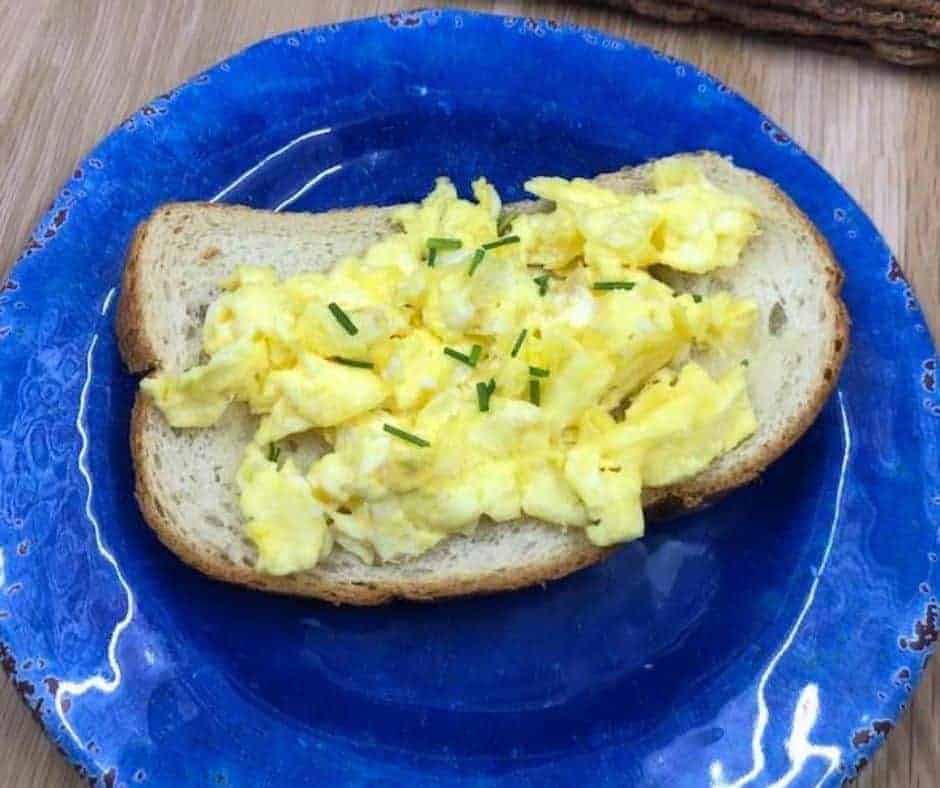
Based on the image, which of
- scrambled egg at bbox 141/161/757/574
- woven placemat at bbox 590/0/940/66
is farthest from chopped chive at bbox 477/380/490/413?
woven placemat at bbox 590/0/940/66

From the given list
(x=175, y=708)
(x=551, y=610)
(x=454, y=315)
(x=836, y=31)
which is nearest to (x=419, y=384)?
(x=454, y=315)

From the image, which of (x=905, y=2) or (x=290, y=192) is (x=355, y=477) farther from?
(x=905, y=2)

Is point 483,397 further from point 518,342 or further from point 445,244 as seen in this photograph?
point 445,244

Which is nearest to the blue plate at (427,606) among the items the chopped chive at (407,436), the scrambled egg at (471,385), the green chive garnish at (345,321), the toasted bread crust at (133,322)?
the toasted bread crust at (133,322)

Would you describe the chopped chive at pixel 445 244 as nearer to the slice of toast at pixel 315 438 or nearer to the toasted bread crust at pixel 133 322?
the slice of toast at pixel 315 438

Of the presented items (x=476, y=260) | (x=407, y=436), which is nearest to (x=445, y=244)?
(x=476, y=260)

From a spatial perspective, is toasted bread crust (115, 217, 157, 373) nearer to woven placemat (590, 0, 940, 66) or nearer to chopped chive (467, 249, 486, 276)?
chopped chive (467, 249, 486, 276)
